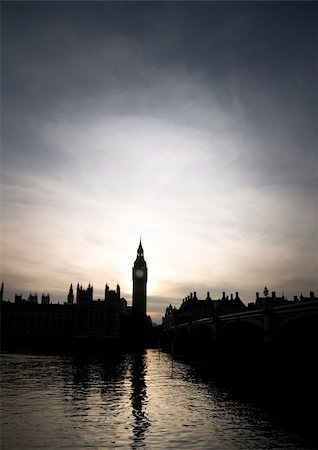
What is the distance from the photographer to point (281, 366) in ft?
155

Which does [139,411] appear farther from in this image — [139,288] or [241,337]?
[139,288]

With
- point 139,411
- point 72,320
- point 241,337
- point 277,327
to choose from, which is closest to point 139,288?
point 72,320

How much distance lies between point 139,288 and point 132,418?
166 m

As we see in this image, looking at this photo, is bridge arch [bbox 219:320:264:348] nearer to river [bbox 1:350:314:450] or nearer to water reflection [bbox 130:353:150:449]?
water reflection [bbox 130:353:150:449]

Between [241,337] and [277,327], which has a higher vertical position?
[277,327]

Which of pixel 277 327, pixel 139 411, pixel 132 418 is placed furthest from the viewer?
pixel 277 327

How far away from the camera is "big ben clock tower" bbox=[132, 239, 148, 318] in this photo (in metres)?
181

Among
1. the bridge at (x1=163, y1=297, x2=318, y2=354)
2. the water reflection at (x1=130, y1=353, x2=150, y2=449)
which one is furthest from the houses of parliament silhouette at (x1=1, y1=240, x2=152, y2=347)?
the water reflection at (x1=130, y1=353, x2=150, y2=449)

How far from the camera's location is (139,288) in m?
188

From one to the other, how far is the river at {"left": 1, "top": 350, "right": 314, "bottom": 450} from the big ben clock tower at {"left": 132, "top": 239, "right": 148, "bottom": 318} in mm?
143920

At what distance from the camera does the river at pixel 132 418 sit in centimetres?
1889

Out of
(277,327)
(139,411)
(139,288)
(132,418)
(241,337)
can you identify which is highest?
(139,288)

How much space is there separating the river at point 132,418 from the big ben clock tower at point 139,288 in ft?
472

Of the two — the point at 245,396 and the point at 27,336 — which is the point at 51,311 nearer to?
the point at 27,336
